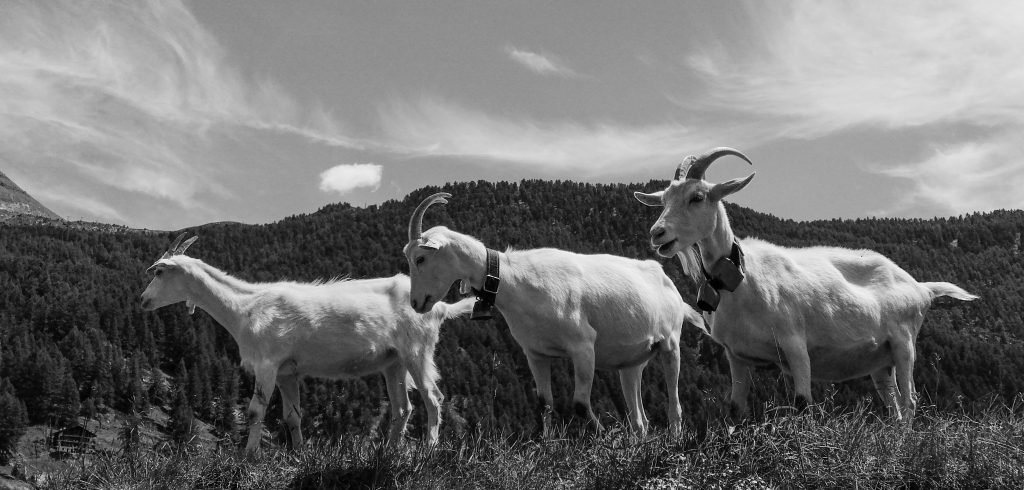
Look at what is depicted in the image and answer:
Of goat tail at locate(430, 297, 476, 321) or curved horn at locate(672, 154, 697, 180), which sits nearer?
curved horn at locate(672, 154, 697, 180)

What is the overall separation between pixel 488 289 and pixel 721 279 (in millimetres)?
2773

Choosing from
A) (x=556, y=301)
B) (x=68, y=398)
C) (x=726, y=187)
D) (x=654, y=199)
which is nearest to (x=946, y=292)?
(x=726, y=187)

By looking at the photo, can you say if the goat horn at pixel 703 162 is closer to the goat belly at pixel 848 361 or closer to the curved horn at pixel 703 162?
the curved horn at pixel 703 162

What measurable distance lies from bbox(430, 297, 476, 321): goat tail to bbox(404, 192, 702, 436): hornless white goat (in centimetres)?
287

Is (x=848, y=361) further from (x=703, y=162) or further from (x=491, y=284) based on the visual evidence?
(x=491, y=284)

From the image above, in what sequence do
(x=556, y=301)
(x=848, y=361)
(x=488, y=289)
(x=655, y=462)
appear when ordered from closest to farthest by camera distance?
(x=655, y=462) → (x=848, y=361) → (x=488, y=289) → (x=556, y=301)

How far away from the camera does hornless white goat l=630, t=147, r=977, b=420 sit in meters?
8.75

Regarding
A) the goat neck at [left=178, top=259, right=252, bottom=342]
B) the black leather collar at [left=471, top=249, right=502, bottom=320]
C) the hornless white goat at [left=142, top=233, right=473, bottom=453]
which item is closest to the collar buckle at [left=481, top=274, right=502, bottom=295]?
the black leather collar at [left=471, top=249, right=502, bottom=320]

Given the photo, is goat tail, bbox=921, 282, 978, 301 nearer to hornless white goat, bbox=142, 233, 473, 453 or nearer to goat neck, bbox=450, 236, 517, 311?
goat neck, bbox=450, 236, 517, 311

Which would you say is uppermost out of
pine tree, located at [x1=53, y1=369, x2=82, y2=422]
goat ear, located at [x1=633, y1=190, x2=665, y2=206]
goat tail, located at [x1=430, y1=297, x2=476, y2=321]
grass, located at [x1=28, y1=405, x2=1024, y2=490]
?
goat ear, located at [x1=633, y1=190, x2=665, y2=206]

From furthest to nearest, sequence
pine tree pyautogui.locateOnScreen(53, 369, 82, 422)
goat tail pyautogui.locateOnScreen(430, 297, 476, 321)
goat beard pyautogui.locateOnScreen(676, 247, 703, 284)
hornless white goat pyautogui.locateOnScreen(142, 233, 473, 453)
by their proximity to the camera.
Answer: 1. pine tree pyautogui.locateOnScreen(53, 369, 82, 422)
2. goat tail pyautogui.locateOnScreen(430, 297, 476, 321)
3. hornless white goat pyautogui.locateOnScreen(142, 233, 473, 453)
4. goat beard pyautogui.locateOnScreen(676, 247, 703, 284)

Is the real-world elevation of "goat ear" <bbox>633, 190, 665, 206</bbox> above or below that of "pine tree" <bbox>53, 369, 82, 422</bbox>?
above

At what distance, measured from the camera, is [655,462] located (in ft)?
22.7

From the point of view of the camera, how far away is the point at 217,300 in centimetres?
1405
